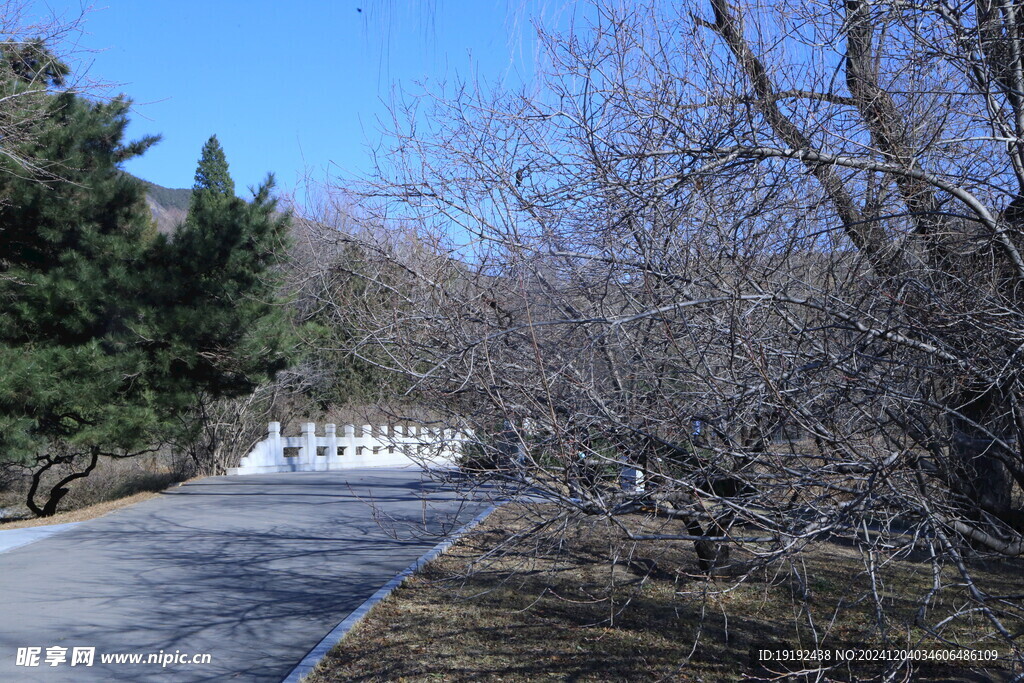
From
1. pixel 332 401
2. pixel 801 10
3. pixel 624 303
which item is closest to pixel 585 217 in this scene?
pixel 624 303

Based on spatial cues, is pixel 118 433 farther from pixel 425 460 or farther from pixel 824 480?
pixel 824 480

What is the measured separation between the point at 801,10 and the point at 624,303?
1.93 meters

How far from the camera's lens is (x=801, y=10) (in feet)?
16.2

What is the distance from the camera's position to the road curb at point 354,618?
19.1 ft

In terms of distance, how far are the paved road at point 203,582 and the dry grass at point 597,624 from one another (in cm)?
51

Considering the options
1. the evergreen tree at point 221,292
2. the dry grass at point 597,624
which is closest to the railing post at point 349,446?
the evergreen tree at point 221,292

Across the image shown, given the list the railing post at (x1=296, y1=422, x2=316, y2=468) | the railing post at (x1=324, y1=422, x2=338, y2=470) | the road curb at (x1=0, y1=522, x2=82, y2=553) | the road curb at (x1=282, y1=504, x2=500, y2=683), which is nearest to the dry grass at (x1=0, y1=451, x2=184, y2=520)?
the railing post at (x1=296, y1=422, x2=316, y2=468)

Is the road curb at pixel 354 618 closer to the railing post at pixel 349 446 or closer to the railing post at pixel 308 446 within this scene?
the railing post at pixel 308 446

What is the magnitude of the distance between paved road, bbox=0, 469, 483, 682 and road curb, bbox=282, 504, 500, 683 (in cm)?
12

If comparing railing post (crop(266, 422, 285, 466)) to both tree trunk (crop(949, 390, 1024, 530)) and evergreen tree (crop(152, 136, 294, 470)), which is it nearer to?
evergreen tree (crop(152, 136, 294, 470))

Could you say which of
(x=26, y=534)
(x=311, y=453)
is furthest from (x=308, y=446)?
(x=26, y=534)

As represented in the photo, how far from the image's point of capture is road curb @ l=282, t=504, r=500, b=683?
5836 mm

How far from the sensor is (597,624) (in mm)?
6539

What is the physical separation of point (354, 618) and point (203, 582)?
210cm
